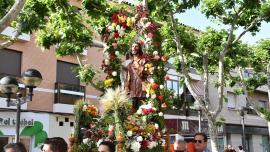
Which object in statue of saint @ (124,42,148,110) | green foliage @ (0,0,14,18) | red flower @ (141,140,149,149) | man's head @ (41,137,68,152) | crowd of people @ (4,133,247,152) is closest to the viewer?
crowd of people @ (4,133,247,152)

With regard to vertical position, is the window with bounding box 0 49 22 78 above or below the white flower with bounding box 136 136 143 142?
above

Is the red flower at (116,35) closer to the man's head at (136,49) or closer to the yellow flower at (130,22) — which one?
the yellow flower at (130,22)

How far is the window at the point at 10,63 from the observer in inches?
722

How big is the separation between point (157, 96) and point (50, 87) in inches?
492

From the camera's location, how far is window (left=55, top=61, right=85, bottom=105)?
20.5m

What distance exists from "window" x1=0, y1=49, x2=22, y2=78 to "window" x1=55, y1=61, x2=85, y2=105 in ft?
7.17

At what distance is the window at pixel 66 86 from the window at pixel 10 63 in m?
2.18

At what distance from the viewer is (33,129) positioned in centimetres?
1909

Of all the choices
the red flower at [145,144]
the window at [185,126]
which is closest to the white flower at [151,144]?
the red flower at [145,144]

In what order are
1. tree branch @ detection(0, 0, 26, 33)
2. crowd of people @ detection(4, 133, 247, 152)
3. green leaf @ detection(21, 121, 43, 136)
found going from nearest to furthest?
crowd of people @ detection(4, 133, 247, 152)
tree branch @ detection(0, 0, 26, 33)
green leaf @ detection(21, 121, 43, 136)

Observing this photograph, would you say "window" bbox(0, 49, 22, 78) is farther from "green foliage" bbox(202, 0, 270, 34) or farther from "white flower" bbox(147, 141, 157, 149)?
"white flower" bbox(147, 141, 157, 149)

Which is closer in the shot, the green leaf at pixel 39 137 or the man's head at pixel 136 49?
the man's head at pixel 136 49

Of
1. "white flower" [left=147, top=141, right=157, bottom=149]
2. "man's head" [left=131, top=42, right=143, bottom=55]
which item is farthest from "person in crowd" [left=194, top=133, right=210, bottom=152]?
"man's head" [left=131, top=42, right=143, bottom=55]

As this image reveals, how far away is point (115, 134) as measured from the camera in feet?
24.5
